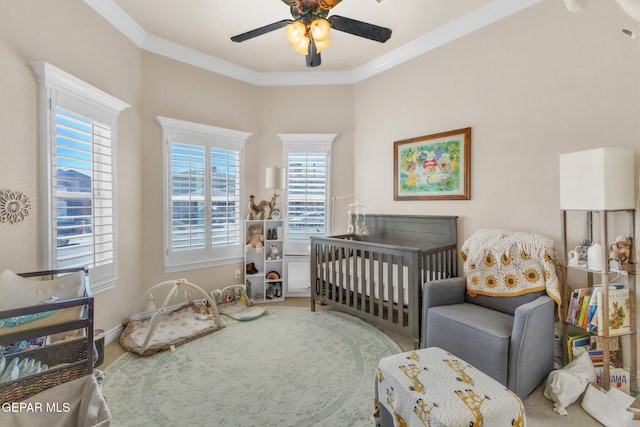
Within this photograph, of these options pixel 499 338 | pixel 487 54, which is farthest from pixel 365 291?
pixel 487 54

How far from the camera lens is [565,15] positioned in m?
2.32

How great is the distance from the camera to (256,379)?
6.95 feet

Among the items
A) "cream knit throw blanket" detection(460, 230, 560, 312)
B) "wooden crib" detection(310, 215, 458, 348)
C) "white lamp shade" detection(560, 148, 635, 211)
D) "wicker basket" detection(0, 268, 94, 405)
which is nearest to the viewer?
"wicker basket" detection(0, 268, 94, 405)

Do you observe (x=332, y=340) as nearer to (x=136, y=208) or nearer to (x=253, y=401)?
(x=253, y=401)

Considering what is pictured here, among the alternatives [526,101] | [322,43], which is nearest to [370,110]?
[526,101]

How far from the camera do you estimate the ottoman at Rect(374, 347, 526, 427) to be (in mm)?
1245

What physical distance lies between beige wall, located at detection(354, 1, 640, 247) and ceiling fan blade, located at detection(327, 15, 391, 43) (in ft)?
4.43

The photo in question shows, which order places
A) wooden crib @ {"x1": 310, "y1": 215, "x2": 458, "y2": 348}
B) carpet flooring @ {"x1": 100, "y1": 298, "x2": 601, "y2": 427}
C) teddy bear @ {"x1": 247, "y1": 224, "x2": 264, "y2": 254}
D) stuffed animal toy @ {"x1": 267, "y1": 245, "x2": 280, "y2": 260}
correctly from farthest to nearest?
stuffed animal toy @ {"x1": 267, "y1": 245, "x2": 280, "y2": 260} → teddy bear @ {"x1": 247, "y1": 224, "x2": 264, "y2": 254} → wooden crib @ {"x1": 310, "y1": 215, "x2": 458, "y2": 348} → carpet flooring @ {"x1": 100, "y1": 298, "x2": 601, "y2": 427}

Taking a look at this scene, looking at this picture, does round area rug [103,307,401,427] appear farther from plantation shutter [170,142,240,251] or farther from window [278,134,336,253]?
window [278,134,336,253]

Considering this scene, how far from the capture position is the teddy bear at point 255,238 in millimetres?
3807

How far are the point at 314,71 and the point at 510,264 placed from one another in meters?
3.27

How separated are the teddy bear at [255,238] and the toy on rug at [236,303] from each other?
511mm

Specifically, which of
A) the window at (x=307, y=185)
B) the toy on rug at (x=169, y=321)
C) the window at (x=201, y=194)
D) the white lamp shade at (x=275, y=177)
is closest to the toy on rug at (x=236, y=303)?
the toy on rug at (x=169, y=321)

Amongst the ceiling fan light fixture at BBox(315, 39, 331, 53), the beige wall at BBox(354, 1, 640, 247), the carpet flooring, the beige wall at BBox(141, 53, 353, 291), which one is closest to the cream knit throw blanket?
the beige wall at BBox(354, 1, 640, 247)
